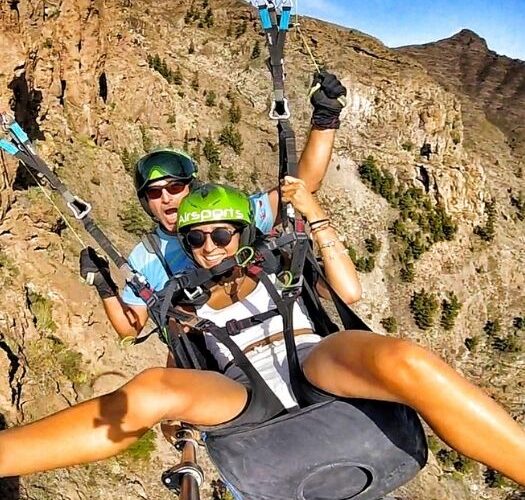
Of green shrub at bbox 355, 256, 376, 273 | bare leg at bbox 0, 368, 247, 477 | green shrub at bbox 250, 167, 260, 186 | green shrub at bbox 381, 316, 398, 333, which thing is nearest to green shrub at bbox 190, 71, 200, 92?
green shrub at bbox 250, 167, 260, 186

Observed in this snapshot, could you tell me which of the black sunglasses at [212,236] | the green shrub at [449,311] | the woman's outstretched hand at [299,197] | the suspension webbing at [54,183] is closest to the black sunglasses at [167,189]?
the suspension webbing at [54,183]

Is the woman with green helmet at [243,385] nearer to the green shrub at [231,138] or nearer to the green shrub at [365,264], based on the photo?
the green shrub at [231,138]

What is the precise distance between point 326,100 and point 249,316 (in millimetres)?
1540

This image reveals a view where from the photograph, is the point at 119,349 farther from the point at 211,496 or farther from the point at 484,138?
the point at 484,138

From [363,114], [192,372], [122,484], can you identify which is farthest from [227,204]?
[363,114]

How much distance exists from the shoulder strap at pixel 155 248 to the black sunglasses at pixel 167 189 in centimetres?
27

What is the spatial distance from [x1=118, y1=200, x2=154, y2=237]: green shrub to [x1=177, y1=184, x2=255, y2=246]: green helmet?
1625cm

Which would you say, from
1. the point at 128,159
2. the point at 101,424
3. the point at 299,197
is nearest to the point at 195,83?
the point at 128,159

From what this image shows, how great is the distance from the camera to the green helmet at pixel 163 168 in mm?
4434

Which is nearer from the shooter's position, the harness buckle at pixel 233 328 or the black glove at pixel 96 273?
the harness buckle at pixel 233 328

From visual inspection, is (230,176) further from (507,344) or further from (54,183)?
(54,183)

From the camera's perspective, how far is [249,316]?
3.87 m

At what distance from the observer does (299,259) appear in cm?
361

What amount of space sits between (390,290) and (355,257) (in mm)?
3246
